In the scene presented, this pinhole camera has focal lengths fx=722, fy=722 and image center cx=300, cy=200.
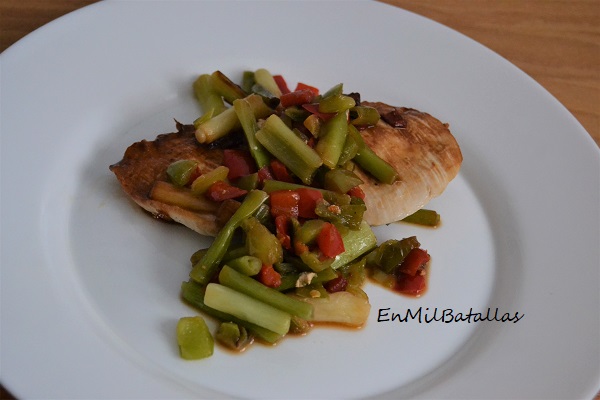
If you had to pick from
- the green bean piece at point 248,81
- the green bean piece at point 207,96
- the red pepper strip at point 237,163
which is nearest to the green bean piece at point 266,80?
the green bean piece at point 248,81

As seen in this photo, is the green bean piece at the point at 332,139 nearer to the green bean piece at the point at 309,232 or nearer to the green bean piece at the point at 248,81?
the green bean piece at the point at 309,232

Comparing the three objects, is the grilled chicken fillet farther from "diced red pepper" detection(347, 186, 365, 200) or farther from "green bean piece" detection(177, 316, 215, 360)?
"green bean piece" detection(177, 316, 215, 360)

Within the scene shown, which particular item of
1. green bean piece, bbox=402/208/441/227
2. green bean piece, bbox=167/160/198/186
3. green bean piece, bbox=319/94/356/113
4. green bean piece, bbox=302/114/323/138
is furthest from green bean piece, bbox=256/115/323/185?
green bean piece, bbox=402/208/441/227

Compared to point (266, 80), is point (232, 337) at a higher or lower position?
lower

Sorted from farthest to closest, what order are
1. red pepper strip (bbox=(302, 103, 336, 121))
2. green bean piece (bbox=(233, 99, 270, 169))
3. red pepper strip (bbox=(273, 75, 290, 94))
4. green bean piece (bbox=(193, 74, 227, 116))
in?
red pepper strip (bbox=(273, 75, 290, 94)), green bean piece (bbox=(193, 74, 227, 116)), red pepper strip (bbox=(302, 103, 336, 121)), green bean piece (bbox=(233, 99, 270, 169))

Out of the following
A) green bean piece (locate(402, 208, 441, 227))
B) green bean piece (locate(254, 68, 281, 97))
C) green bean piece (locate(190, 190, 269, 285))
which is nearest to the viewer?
green bean piece (locate(190, 190, 269, 285))

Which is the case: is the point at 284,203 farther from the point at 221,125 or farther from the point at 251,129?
the point at 221,125

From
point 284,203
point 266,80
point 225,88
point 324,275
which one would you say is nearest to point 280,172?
point 284,203

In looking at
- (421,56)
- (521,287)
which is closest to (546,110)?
(421,56)
